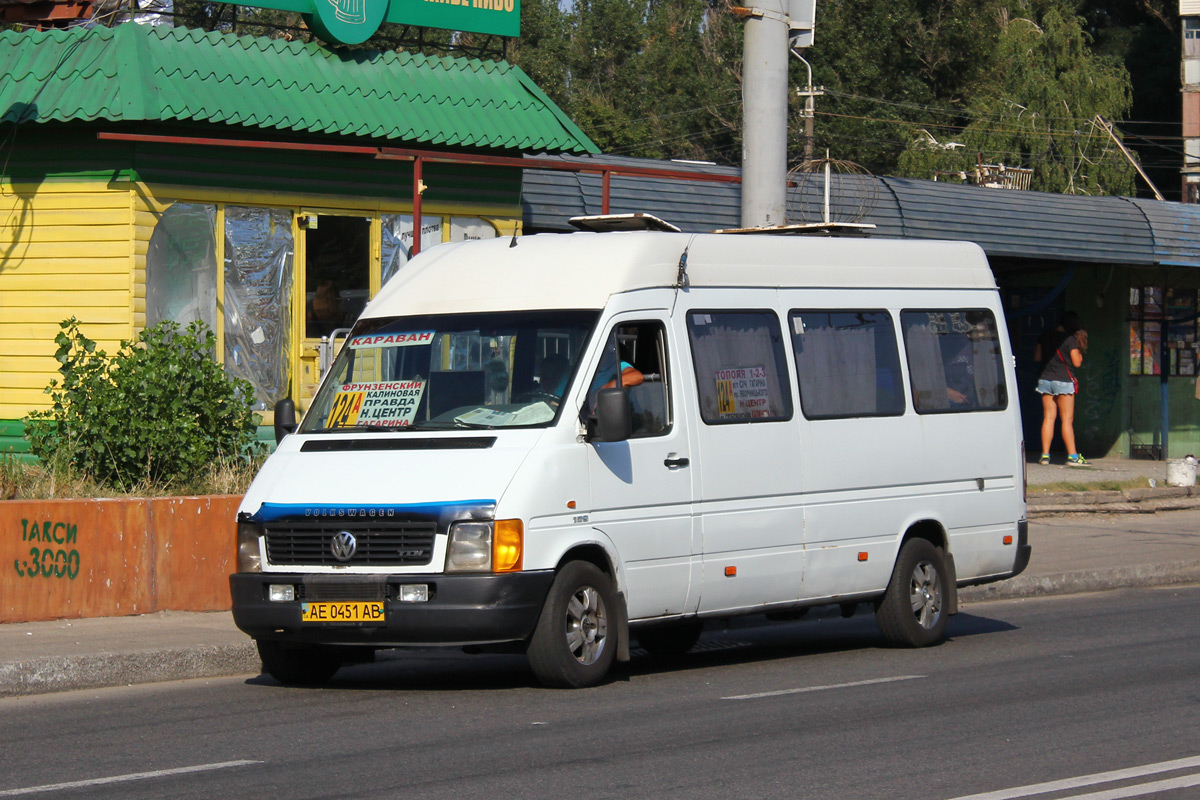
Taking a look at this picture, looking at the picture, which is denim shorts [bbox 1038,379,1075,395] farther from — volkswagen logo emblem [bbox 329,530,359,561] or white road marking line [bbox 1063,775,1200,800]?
white road marking line [bbox 1063,775,1200,800]

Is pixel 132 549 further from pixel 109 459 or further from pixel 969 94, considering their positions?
pixel 969 94

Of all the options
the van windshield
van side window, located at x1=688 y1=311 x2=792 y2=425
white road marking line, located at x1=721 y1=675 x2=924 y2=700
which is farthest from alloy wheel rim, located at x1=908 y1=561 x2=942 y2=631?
the van windshield

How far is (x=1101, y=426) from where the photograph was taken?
25.6m

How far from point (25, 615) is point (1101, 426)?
1869 cm

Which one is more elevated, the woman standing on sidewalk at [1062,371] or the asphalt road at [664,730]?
the woman standing on sidewalk at [1062,371]

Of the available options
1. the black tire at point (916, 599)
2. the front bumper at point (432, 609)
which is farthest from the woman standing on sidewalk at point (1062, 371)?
the front bumper at point (432, 609)

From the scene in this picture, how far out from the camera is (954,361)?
38.4 feet

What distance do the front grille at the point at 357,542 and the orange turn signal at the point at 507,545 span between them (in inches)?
13.2

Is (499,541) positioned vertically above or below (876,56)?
below

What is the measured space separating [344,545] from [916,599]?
4342mm

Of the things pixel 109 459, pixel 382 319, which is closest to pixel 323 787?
pixel 382 319

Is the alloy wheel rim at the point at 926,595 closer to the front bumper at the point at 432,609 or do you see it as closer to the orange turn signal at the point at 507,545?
the front bumper at the point at 432,609

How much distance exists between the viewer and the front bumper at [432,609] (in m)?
8.53

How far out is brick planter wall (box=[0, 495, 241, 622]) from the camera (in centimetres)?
1120
